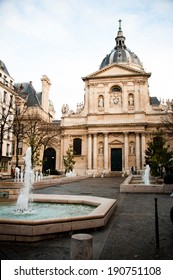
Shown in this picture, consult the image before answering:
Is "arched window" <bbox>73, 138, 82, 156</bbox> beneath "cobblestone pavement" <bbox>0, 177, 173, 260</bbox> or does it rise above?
above

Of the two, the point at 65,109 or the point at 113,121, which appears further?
the point at 65,109

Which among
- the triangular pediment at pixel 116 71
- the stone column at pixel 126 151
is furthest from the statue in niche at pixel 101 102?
the stone column at pixel 126 151

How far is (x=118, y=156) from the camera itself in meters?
48.2

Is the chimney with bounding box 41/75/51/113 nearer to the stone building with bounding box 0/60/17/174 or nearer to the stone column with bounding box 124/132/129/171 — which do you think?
the stone building with bounding box 0/60/17/174

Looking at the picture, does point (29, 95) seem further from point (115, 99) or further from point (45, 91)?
point (115, 99)

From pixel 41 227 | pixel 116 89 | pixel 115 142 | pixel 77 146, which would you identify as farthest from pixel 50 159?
pixel 41 227

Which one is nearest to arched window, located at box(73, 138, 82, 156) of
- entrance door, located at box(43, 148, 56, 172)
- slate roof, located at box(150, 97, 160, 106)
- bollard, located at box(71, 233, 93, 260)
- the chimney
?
entrance door, located at box(43, 148, 56, 172)

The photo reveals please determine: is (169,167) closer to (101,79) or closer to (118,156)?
(118,156)

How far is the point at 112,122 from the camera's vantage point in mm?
48062

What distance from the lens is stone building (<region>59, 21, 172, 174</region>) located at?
1852 inches

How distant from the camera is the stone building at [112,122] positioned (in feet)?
154

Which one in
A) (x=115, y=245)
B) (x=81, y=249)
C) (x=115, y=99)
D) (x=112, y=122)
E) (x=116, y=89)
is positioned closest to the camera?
(x=81, y=249)

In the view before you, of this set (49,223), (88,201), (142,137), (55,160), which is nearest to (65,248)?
(49,223)

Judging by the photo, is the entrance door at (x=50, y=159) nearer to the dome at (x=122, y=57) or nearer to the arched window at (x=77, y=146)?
the arched window at (x=77, y=146)
